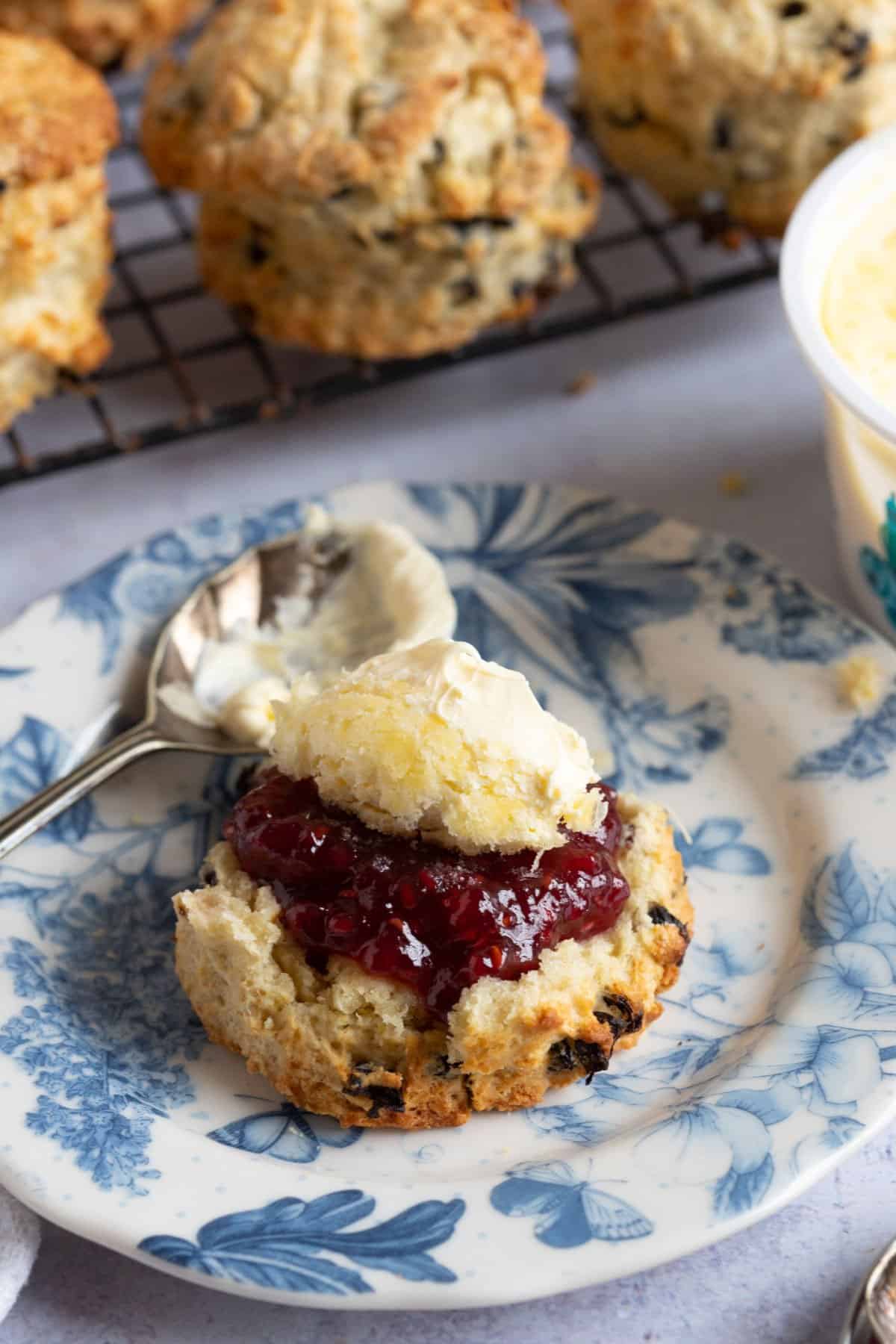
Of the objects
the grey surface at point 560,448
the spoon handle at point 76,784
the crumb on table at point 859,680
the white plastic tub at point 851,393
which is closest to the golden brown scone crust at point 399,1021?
the spoon handle at point 76,784

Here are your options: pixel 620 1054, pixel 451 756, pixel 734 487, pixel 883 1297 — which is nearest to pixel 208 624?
pixel 451 756

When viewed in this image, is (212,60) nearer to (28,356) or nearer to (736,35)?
(28,356)

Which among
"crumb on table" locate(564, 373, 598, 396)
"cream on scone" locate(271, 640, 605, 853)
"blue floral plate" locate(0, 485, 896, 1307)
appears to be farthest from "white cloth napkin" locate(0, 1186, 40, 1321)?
"crumb on table" locate(564, 373, 598, 396)

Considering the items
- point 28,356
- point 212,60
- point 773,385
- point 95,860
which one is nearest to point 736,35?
point 773,385

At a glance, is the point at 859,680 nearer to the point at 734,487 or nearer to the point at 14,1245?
the point at 734,487

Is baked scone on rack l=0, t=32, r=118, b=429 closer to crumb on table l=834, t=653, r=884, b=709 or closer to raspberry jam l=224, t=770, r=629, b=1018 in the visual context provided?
raspberry jam l=224, t=770, r=629, b=1018
